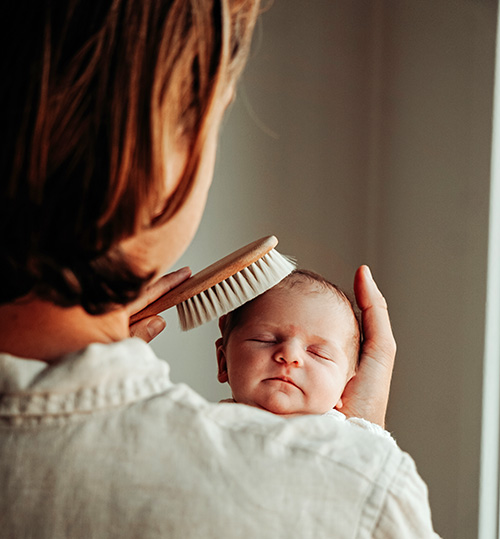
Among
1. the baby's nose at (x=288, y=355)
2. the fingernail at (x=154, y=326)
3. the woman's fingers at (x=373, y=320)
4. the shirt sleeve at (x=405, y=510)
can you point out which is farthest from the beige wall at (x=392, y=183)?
the shirt sleeve at (x=405, y=510)

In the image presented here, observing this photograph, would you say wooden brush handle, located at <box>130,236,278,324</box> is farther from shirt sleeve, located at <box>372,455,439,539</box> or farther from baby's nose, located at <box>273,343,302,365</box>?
shirt sleeve, located at <box>372,455,439,539</box>

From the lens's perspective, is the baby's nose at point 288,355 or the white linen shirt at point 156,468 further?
the baby's nose at point 288,355

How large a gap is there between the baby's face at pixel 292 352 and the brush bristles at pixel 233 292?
110mm

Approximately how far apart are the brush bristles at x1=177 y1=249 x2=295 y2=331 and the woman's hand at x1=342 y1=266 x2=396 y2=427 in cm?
17

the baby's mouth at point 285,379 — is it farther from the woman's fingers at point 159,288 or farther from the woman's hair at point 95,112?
the woman's hair at point 95,112

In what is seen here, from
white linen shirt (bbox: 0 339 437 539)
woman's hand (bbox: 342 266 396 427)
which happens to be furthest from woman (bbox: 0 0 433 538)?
woman's hand (bbox: 342 266 396 427)

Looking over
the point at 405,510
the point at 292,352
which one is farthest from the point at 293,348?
the point at 405,510

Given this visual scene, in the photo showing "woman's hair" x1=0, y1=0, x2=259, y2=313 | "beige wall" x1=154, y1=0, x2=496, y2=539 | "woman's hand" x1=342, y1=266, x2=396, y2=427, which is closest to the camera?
"woman's hair" x1=0, y1=0, x2=259, y2=313

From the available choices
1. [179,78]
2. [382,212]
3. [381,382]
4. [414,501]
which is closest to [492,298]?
[381,382]

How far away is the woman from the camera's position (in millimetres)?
365

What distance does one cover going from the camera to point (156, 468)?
1.25 ft

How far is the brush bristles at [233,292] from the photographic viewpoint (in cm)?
79

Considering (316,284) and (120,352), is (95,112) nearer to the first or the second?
(120,352)

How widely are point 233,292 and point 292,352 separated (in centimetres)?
13
